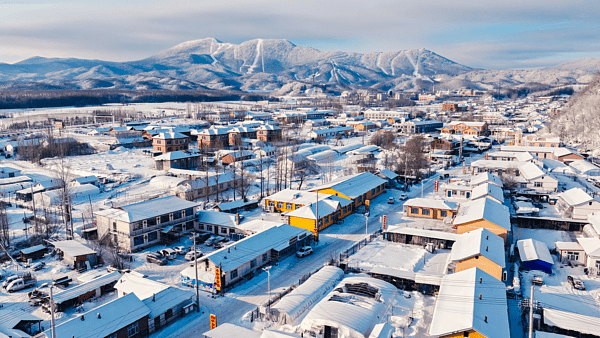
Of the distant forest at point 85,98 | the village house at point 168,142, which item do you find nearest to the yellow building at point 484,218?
the village house at point 168,142

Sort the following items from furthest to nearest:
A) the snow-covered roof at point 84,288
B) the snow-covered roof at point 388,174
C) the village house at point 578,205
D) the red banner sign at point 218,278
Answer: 1. the snow-covered roof at point 388,174
2. the village house at point 578,205
3. the red banner sign at point 218,278
4. the snow-covered roof at point 84,288

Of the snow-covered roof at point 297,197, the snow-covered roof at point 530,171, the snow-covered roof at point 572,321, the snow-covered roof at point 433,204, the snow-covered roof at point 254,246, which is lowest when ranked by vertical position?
the snow-covered roof at point 572,321

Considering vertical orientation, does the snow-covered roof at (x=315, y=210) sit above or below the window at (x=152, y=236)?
above

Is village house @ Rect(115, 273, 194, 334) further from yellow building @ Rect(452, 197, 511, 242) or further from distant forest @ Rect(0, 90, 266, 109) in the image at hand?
distant forest @ Rect(0, 90, 266, 109)

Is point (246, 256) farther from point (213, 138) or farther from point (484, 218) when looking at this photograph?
point (213, 138)

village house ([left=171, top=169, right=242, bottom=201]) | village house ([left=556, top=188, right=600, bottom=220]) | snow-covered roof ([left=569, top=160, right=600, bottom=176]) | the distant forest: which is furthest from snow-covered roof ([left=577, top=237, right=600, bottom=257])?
the distant forest

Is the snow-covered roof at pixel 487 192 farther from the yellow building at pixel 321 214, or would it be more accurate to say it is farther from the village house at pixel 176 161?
the village house at pixel 176 161
